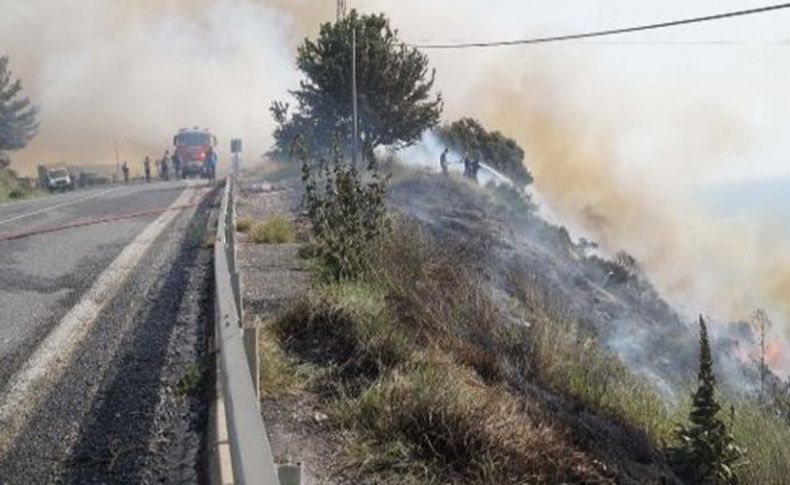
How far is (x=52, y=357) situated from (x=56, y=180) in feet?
133

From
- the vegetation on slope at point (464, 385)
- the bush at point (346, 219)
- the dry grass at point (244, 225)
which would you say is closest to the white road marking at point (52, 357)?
the vegetation on slope at point (464, 385)

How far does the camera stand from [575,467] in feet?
15.8

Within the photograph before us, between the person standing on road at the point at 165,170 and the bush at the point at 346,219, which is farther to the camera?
the person standing on road at the point at 165,170

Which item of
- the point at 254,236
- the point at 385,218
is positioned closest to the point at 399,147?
the point at 254,236

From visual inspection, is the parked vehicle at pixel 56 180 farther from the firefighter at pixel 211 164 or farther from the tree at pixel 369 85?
the tree at pixel 369 85

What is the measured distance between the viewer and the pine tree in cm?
628

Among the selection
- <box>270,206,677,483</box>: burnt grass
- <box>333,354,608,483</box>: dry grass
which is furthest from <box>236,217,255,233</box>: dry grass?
<box>333,354,608,483</box>: dry grass

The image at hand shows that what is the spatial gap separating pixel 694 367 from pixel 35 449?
858 inches

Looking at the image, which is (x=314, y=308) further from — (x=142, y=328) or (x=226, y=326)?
(x=226, y=326)

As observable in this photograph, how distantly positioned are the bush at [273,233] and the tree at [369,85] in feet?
64.9

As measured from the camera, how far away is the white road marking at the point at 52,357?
187 inches

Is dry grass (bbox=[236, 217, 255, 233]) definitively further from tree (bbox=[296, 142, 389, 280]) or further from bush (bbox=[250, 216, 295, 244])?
tree (bbox=[296, 142, 389, 280])

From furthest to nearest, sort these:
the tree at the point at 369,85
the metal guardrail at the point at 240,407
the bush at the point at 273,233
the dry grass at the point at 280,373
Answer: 1. the tree at the point at 369,85
2. the bush at the point at 273,233
3. the dry grass at the point at 280,373
4. the metal guardrail at the point at 240,407

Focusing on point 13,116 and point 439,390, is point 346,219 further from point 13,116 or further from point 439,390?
point 13,116
